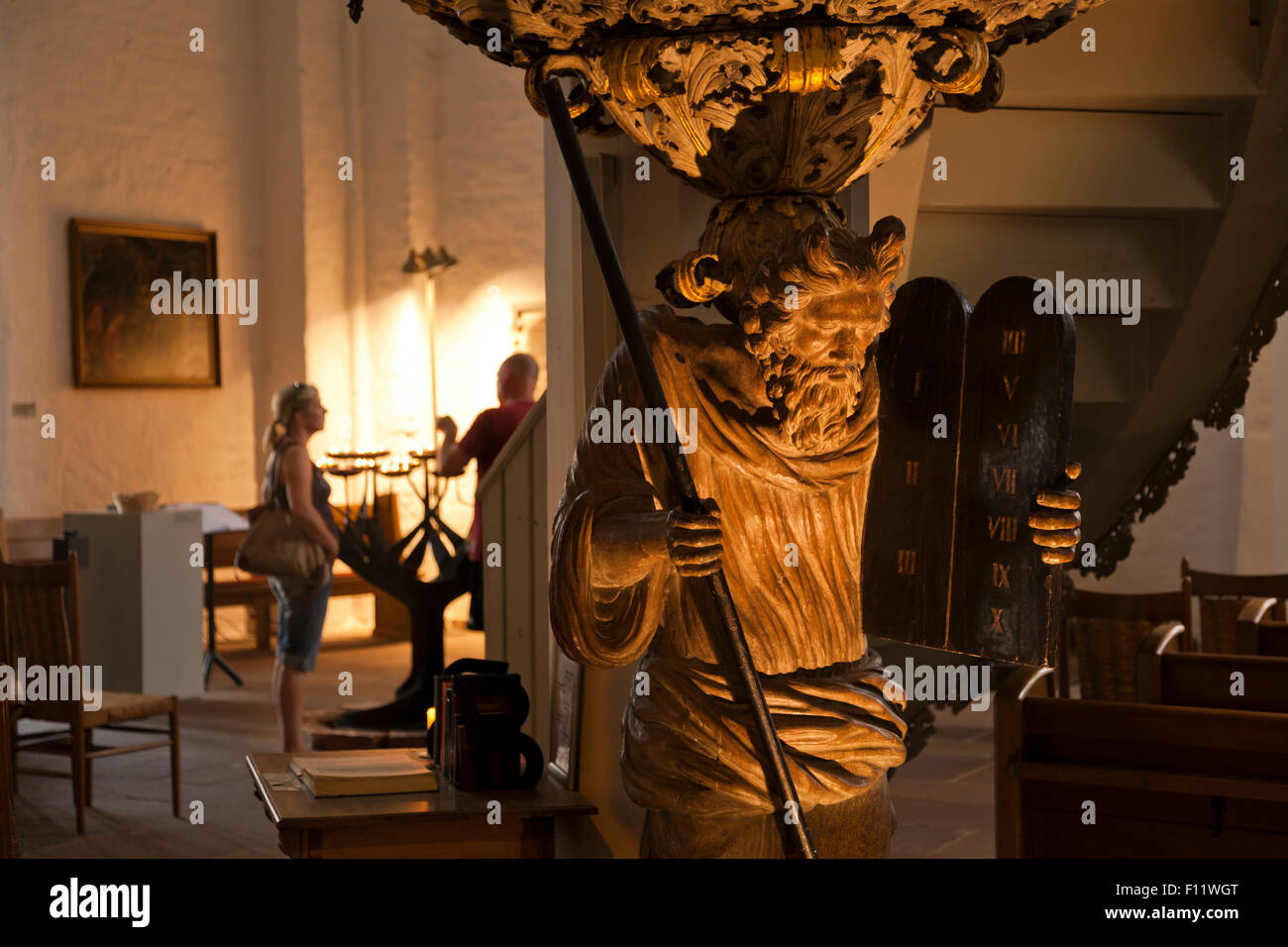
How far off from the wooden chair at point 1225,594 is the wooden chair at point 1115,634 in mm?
509

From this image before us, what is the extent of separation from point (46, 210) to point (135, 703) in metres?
5.62

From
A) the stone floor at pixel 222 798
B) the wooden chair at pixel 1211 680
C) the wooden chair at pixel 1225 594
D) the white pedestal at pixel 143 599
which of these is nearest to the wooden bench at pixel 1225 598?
the wooden chair at pixel 1225 594

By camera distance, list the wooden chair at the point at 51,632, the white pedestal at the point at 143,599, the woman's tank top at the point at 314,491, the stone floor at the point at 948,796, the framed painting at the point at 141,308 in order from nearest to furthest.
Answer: the stone floor at the point at 948,796, the wooden chair at the point at 51,632, the woman's tank top at the point at 314,491, the white pedestal at the point at 143,599, the framed painting at the point at 141,308

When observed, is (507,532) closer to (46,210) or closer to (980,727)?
(980,727)

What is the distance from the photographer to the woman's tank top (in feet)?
17.5

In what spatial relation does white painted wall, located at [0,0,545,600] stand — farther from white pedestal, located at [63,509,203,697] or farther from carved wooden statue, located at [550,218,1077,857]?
carved wooden statue, located at [550,218,1077,857]

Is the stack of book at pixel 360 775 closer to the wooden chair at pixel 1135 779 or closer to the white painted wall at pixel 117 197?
the wooden chair at pixel 1135 779

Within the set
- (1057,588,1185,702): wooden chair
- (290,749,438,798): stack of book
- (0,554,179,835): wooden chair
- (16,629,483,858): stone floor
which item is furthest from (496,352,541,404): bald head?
(290,749,438,798): stack of book

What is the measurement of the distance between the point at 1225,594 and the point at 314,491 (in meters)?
3.36

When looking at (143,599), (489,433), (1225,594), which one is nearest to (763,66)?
(1225,594)

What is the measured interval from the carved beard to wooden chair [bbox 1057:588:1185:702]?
2.28 meters

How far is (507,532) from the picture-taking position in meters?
4.27

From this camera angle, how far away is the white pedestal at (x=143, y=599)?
7.50 meters
